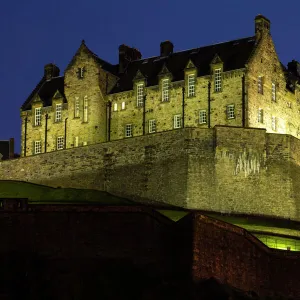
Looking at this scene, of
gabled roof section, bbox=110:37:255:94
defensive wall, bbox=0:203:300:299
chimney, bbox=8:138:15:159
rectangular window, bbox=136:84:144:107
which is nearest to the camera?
defensive wall, bbox=0:203:300:299

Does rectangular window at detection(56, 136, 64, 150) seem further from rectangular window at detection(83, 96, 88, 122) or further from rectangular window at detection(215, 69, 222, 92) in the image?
rectangular window at detection(215, 69, 222, 92)

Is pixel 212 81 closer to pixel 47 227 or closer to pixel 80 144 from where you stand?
pixel 80 144

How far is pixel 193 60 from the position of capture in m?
77.4

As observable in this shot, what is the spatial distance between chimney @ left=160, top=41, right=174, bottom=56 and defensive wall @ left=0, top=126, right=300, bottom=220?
16274 millimetres

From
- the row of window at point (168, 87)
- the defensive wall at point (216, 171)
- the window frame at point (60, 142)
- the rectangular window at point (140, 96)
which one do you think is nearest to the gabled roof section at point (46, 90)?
the window frame at point (60, 142)

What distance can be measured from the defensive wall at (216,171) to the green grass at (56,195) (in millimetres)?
2650

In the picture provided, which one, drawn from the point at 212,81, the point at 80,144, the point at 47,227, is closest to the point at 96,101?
the point at 80,144

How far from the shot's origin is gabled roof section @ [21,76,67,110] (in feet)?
279

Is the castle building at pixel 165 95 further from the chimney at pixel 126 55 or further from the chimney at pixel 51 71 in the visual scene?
the chimney at pixel 51 71

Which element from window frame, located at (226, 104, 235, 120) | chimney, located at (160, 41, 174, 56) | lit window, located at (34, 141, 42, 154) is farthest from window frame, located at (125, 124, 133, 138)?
window frame, located at (226, 104, 235, 120)

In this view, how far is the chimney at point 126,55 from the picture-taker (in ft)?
277

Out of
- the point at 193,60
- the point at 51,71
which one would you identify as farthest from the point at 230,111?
the point at 51,71

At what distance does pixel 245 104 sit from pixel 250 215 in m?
11.0

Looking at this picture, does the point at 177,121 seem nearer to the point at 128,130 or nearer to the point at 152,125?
the point at 152,125
